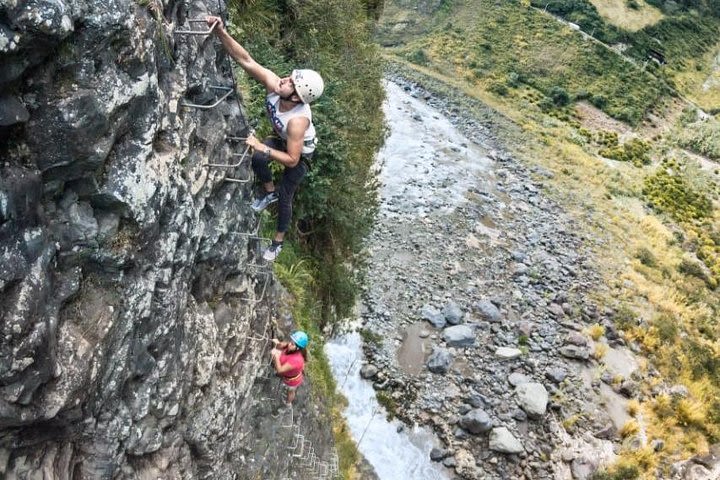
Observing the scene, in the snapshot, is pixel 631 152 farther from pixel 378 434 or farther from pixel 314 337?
pixel 314 337

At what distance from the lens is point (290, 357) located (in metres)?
8.45

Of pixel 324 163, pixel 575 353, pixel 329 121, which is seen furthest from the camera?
pixel 575 353

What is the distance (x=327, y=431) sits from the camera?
11492mm

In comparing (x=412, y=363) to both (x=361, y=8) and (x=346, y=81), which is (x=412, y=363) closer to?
(x=346, y=81)

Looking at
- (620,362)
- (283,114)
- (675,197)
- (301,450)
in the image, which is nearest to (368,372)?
(301,450)

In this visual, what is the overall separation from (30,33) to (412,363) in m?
15.9

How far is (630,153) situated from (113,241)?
50.3 m

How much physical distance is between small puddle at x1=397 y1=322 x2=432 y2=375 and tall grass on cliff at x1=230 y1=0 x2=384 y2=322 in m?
3.14

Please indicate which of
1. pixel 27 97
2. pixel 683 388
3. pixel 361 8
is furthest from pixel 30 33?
pixel 683 388

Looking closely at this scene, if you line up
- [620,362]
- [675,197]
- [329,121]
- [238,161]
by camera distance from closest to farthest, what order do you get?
[238,161] → [329,121] → [620,362] → [675,197]

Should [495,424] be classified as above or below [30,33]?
below

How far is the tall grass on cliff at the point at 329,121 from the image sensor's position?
39.4ft

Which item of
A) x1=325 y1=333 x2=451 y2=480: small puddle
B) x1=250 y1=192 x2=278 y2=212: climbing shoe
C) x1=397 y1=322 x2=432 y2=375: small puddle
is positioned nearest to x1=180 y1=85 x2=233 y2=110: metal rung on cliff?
x1=250 y1=192 x2=278 y2=212: climbing shoe

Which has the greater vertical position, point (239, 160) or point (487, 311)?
point (239, 160)
